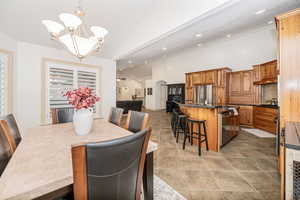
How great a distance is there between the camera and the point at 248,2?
2.36m

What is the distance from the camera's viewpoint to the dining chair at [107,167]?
22.0 inches

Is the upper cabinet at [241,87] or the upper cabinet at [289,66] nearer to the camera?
the upper cabinet at [289,66]

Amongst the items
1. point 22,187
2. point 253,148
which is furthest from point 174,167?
point 253,148

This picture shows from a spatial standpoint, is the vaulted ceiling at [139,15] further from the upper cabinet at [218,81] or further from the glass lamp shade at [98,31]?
the upper cabinet at [218,81]

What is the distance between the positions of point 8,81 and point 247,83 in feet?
25.2

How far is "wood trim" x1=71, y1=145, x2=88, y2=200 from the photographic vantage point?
53 centimetres

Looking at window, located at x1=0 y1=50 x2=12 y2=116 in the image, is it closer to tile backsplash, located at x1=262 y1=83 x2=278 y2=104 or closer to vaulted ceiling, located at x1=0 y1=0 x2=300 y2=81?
vaulted ceiling, located at x1=0 y1=0 x2=300 y2=81

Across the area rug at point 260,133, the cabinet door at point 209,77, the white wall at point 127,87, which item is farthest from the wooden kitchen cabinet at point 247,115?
the white wall at point 127,87

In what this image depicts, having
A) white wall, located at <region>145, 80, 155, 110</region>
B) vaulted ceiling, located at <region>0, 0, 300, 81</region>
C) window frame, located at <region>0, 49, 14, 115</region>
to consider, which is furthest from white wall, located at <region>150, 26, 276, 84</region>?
window frame, located at <region>0, 49, 14, 115</region>

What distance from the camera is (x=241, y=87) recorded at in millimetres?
5070

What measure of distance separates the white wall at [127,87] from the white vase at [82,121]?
39.2ft

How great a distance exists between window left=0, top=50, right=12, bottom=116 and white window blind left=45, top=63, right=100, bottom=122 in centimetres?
77

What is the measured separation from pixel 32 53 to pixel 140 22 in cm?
314

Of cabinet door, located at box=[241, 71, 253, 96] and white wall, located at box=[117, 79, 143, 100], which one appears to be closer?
cabinet door, located at box=[241, 71, 253, 96]
